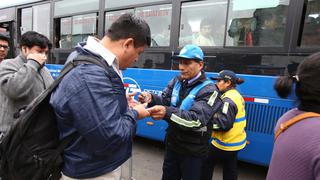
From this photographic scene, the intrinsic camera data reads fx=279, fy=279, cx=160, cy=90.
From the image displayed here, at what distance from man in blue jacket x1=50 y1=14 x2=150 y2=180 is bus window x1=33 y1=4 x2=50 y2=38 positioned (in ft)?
17.1

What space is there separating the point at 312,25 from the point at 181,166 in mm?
2395

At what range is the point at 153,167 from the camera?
14.8 feet

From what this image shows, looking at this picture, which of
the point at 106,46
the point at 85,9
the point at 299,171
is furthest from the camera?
the point at 85,9

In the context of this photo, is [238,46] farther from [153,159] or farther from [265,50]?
[153,159]

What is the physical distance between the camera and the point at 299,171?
1210 mm

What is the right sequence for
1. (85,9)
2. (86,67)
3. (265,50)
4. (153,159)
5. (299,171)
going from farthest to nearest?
(85,9)
(153,159)
(265,50)
(86,67)
(299,171)

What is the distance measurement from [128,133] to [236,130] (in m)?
2.08

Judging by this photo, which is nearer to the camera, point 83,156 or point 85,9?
point 83,156

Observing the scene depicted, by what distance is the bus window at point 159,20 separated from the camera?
4.53m

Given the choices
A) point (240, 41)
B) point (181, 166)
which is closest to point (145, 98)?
point (181, 166)

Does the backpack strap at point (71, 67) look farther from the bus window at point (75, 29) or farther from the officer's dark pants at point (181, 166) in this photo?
the bus window at point (75, 29)

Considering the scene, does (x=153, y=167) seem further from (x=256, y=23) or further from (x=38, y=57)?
(x=38, y=57)

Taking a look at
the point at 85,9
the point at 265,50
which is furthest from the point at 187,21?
the point at 85,9

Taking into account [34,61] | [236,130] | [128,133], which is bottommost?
[236,130]
